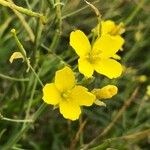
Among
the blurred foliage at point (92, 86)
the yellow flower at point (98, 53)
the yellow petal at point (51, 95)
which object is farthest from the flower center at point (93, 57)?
the blurred foliage at point (92, 86)

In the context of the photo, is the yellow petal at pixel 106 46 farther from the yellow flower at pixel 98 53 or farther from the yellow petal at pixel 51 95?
the yellow petal at pixel 51 95

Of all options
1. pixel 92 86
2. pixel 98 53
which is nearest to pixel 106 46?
pixel 98 53

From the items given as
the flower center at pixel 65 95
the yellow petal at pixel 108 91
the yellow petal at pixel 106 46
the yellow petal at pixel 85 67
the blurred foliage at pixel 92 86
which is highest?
the yellow petal at pixel 106 46

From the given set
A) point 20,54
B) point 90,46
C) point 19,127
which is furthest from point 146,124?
point 20,54

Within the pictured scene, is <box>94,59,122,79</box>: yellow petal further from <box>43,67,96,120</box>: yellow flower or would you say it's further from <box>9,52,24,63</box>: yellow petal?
<box>9,52,24,63</box>: yellow petal

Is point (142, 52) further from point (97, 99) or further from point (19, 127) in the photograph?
point (97, 99)

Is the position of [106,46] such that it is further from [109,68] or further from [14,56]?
[14,56]
